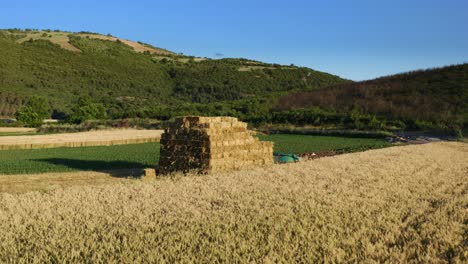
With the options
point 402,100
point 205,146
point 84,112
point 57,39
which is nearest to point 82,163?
point 205,146

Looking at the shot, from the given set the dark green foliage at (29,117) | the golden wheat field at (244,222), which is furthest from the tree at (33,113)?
the golden wheat field at (244,222)

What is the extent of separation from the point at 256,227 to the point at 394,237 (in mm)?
1902

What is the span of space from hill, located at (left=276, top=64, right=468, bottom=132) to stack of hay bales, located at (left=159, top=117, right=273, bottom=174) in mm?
27446

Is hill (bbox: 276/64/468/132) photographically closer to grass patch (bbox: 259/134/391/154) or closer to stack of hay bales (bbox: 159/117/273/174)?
grass patch (bbox: 259/134/391/154)

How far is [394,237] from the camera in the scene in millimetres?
6305

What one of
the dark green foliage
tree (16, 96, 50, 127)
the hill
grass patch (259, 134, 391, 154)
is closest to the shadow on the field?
grass patch (259, 134, 391, 154)

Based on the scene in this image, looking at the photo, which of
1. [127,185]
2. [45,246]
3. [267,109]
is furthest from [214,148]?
[267,109]

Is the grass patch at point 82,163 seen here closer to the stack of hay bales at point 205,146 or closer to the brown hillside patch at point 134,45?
the stack of hay bales at point 205,146

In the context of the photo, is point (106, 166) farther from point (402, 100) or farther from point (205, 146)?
point (402, 100)

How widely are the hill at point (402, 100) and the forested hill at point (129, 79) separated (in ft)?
21.8

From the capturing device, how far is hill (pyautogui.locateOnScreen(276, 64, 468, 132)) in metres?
42.7

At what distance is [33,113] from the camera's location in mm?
52969

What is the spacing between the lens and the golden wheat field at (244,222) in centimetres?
552

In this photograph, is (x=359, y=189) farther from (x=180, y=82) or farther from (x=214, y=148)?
(x=180, y=82)
